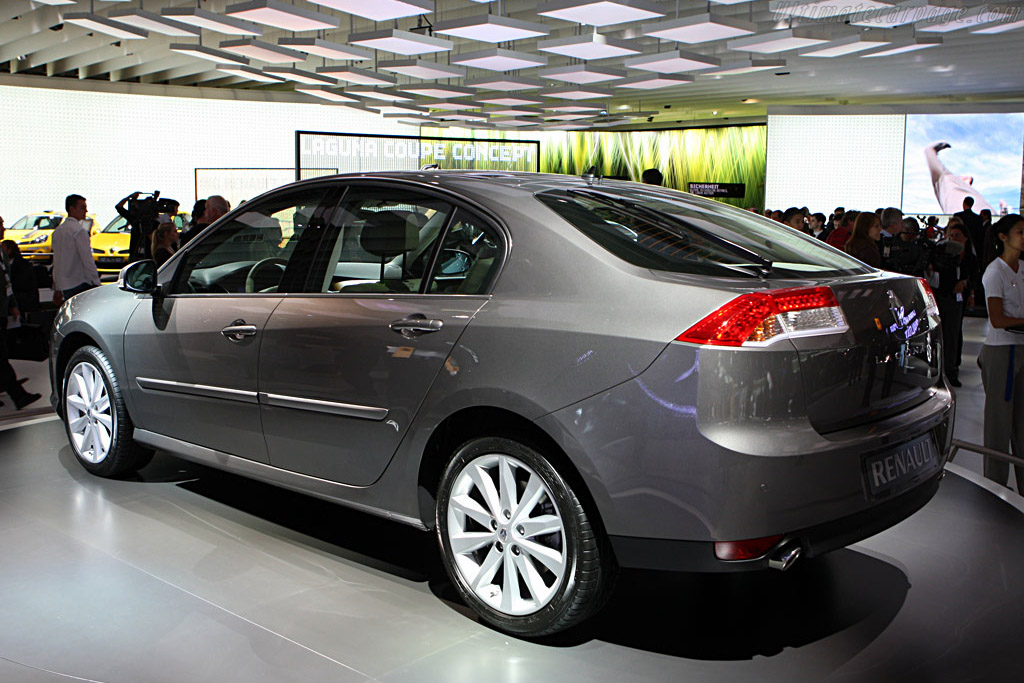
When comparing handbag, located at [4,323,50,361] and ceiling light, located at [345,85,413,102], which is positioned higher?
ceiling light, located at [345,85,413,102]

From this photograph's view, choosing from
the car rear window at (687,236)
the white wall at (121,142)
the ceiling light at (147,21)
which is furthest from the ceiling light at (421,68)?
the car rear window at (687,236)

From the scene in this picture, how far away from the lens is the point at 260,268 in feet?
10.6

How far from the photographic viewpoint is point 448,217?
275 cm

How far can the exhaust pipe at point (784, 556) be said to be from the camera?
2129 millimetres

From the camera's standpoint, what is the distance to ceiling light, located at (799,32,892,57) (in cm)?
1245

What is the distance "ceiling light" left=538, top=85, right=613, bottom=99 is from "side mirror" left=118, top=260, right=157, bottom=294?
15286 millimetres

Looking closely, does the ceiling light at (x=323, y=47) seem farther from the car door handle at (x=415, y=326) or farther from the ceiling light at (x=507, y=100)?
the car door handle at (x=415, y=326)

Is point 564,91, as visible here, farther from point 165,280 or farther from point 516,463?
point 516,463

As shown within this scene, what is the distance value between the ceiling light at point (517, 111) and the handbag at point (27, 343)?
1440 centimetres

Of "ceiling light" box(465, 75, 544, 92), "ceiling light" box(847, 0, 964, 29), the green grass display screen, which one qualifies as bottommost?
the green grass display screen

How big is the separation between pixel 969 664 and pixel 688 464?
0.96 m

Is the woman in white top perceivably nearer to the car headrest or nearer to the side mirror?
the car headrest

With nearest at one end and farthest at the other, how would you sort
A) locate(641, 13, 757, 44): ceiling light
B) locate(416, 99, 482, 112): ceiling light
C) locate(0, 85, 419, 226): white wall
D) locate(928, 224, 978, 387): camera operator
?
1. locate(928, 224, 978, 387): camera operator
2. locate(641, 13, 757, 44): ceiling light
3. locate(416, 99, 482, 112): ceiling light
4. locate(0, 85, 419, 226): white wall

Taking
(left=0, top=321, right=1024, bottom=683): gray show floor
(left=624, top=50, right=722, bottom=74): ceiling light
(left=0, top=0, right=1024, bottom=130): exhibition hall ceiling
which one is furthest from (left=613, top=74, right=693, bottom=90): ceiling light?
(left=0, top=321, right=1024, bottom=683): gray show floor
